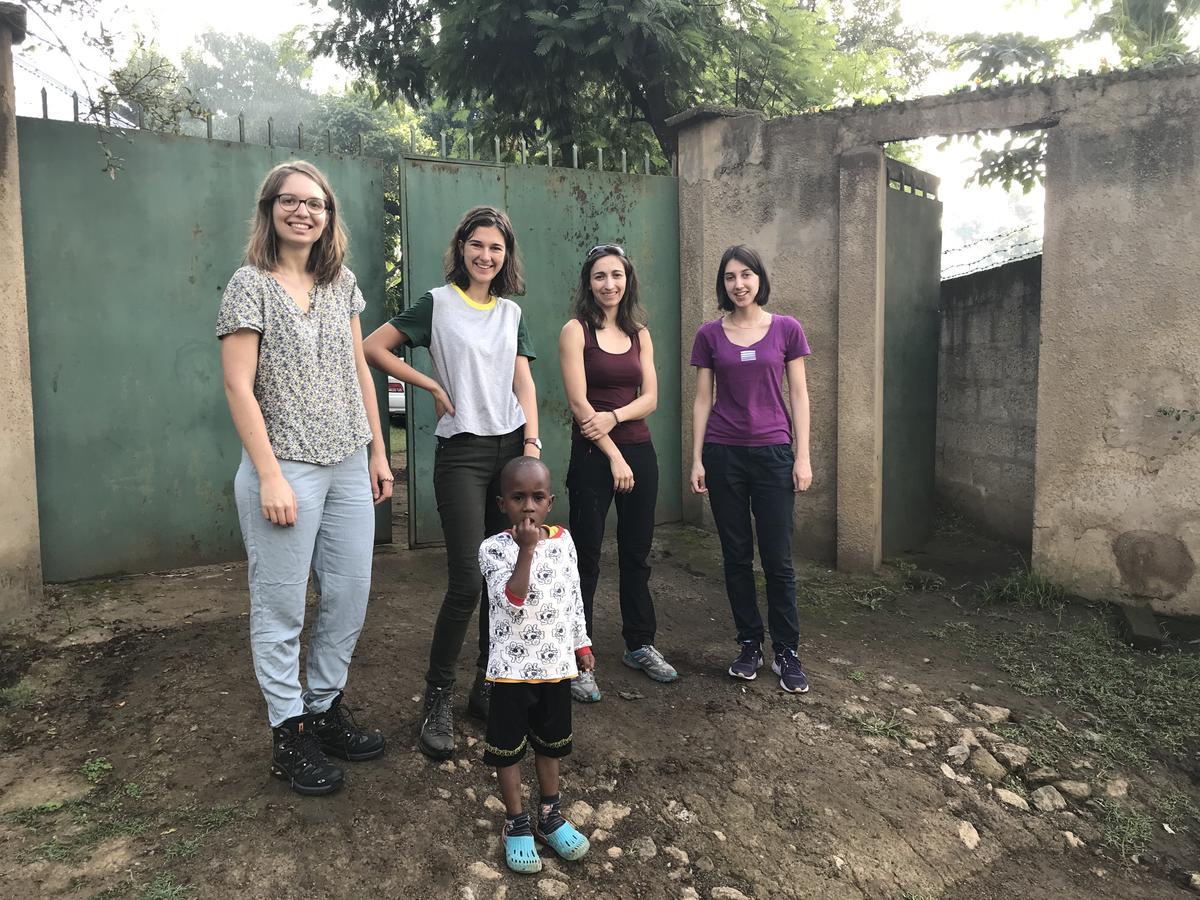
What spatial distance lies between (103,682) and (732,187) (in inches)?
165

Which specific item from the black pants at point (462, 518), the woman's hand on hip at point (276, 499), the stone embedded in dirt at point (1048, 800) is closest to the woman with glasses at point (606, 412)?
the black pants at point (462, 518)

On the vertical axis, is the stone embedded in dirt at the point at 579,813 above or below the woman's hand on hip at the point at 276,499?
below

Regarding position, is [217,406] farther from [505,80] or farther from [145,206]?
[505,80]

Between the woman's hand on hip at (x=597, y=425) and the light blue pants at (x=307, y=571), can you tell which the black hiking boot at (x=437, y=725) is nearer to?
the light blue pants at (x=307, y=571)

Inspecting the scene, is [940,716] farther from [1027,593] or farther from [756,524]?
[1027,593]

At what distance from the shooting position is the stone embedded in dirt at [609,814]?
2.48 metres

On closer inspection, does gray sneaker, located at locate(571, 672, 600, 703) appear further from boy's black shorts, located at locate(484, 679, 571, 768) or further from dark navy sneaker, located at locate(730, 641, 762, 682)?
boy's black shorts, located at locate(484, 679, 571, 768)

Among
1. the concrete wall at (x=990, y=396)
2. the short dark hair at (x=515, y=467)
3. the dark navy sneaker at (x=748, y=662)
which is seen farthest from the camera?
the concrete wall at (x=990, y=396)

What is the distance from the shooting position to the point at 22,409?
12.4 ft

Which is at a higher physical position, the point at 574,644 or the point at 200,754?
the point at 574,644

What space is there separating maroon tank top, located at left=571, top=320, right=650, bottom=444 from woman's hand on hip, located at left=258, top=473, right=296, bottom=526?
47.0 inches

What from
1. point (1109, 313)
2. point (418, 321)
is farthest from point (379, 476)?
point (1109, 313)

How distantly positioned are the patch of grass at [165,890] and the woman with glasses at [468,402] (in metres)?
0.81

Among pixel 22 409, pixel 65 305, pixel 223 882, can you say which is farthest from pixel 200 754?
pixel 65 305
